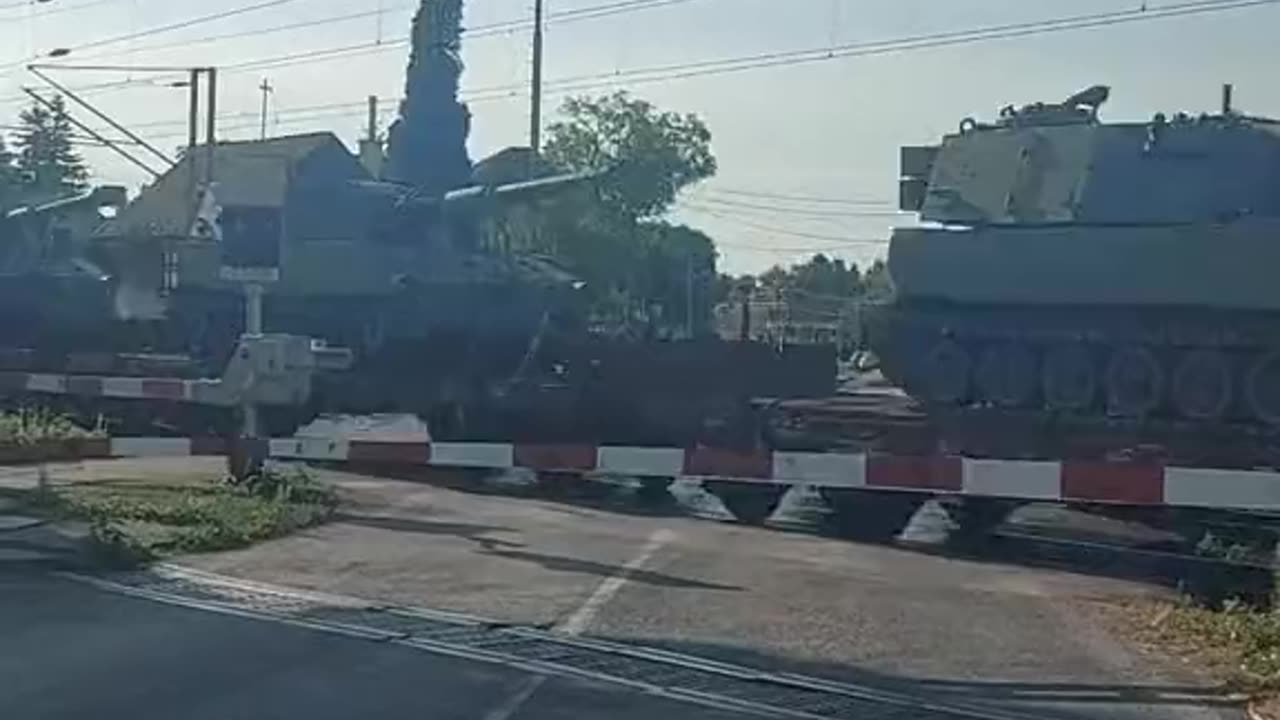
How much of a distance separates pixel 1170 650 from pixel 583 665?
305 centimetres

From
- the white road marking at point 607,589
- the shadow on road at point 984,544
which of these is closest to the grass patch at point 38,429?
the shadow on road at point 984,544

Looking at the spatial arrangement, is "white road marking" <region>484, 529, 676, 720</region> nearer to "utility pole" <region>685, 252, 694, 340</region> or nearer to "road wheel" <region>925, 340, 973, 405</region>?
"road wheel" <region>925, 340, 973, 405</region>

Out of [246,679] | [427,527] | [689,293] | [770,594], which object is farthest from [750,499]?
[689,293]

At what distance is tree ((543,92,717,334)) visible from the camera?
52875mm

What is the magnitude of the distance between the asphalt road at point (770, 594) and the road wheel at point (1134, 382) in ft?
27.2

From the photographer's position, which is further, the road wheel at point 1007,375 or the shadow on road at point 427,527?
the road wheel at point 1007,375

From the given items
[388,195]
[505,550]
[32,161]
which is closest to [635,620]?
[505,550]

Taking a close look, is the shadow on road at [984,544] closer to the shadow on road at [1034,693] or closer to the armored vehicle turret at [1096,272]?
the shadow on road at [1034,693]

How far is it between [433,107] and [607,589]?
30.2 metres

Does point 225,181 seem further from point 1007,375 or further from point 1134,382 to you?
point 1134,382

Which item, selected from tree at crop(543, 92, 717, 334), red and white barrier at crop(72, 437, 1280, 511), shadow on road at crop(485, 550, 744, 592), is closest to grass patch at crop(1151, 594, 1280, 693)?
red and white barrier at crop(72, 437, 1280, 511)

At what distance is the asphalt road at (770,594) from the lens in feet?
32.7

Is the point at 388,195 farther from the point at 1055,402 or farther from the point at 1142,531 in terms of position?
the point at 1142,531

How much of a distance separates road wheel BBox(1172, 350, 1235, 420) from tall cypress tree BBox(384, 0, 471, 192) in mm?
18990
